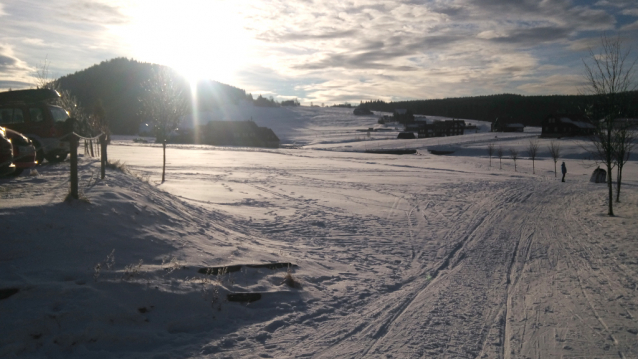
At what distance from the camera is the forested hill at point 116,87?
9756cm

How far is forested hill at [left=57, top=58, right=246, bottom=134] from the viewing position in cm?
9756

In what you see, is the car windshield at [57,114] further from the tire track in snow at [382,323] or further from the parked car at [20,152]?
the tire track in snow at [382,323]

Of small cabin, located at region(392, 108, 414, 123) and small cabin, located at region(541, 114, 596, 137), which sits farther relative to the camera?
small cabin, located at region(392, 108, 414, 123)

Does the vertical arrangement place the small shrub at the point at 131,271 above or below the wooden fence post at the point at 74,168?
below

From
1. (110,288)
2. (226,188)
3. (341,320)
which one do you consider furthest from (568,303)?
(226,188)

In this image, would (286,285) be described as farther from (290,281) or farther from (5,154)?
(5,154)

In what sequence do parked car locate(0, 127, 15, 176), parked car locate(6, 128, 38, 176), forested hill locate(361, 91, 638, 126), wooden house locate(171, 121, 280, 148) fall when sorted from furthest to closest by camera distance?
forested hill locate(361, 91, 638, 126), wooden house locate(171, 121, 280, 148), parked car locate(6, 128, 38, 176), parked car locate(0, 127, 15, 176)

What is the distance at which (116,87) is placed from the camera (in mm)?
106750

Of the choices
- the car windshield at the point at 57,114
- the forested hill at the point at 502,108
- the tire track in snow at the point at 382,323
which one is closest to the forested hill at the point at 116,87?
the car windshield at the point at 57,114

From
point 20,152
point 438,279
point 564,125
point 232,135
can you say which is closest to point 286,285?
point 438,279

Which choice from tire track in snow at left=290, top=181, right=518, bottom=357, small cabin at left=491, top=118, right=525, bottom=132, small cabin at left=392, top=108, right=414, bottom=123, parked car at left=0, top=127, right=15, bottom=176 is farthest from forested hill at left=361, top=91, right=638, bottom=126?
parked car at left=0, top=127, right=15, bottom=176

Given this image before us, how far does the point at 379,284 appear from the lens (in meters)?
6.88

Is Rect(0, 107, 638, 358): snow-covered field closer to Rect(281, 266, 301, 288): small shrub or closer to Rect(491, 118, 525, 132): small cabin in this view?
Rect(281, 266, 301, 288): small shrub

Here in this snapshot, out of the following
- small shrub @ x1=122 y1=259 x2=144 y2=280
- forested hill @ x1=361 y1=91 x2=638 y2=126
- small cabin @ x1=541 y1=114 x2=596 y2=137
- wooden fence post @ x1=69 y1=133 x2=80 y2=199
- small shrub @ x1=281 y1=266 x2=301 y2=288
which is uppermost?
forested hill @ x1=361 y1=91 x2=638 y2=126
